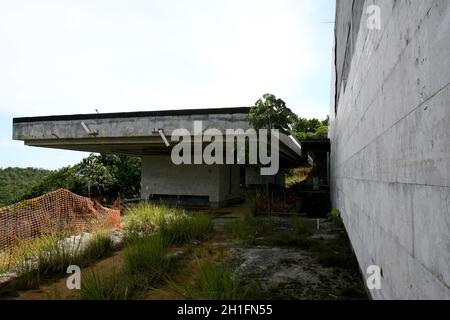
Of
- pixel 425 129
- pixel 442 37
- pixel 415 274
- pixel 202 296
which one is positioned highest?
pixel 442 37

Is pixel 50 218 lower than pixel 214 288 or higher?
higher

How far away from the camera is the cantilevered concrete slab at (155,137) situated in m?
12.4

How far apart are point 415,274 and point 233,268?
394 cm

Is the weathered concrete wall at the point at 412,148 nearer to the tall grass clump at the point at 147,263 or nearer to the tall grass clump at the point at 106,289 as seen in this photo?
the tall grass clump at the point at 106,289

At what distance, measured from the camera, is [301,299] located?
4109mm

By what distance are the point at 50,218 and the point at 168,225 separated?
9.81ft

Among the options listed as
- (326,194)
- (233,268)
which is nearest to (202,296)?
(233,268)

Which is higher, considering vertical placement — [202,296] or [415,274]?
[415,274]

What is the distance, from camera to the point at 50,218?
820 centimetres

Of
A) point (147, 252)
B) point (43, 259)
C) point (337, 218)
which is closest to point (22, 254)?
point (43, 259)

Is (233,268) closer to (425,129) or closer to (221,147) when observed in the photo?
(425,129)

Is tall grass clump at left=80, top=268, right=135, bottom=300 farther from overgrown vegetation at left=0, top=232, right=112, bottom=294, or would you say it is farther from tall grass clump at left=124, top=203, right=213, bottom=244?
tall grass clump at left=124, top=203, right=213, bottom=244

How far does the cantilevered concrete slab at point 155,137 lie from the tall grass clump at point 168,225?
165 inches

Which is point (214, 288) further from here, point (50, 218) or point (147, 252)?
point (50, 218)
